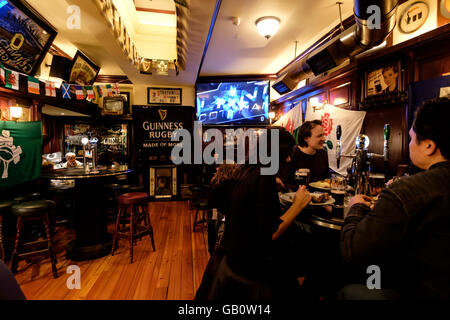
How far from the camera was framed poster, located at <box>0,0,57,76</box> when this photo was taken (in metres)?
3.06

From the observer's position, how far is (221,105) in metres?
6.16

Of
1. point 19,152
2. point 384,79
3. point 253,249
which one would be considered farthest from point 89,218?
point 384,79

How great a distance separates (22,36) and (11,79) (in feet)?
2.18

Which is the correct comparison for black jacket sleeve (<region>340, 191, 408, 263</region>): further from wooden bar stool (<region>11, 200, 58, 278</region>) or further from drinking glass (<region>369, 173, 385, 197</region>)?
wooden bar stool (<region>11, 200, 58, 278</region>)

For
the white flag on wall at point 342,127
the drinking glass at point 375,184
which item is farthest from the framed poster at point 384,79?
the drinking glass at point 375,184

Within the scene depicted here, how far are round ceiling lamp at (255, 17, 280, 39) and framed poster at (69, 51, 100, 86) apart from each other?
351 centimetres

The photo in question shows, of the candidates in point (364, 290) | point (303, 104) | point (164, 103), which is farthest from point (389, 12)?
point (164, 103)

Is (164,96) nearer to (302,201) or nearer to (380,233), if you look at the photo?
(302,201)

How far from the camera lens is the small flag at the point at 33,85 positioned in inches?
148

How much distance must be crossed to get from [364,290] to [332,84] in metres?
4.06

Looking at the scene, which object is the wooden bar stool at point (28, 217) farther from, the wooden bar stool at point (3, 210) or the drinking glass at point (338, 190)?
the drinking glass at point (338, 190)

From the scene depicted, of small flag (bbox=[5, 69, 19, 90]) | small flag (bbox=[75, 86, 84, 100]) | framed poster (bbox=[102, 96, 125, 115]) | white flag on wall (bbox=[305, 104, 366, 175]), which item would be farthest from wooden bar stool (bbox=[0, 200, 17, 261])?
white flag on wall (bbox=[305, 104, 366, 175])

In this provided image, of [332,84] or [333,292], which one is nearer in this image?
[333,292]
